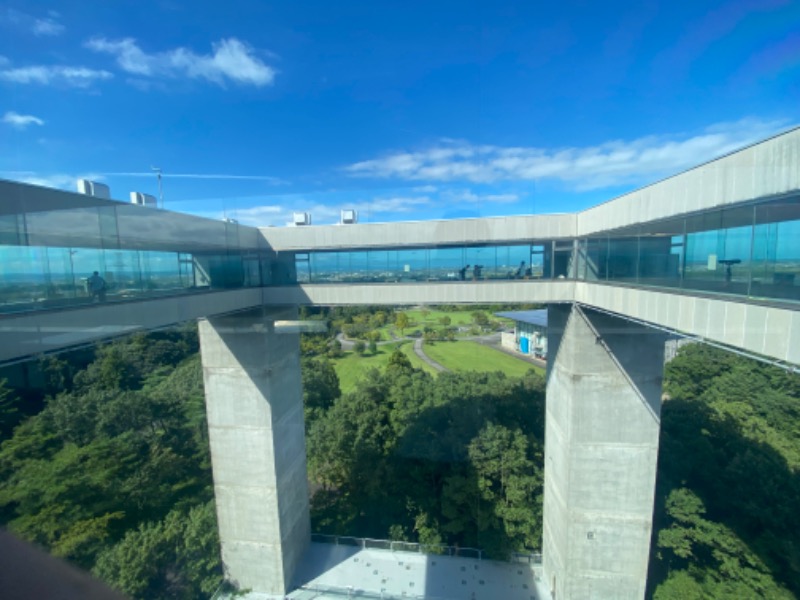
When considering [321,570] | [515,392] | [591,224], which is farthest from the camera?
[515,392]

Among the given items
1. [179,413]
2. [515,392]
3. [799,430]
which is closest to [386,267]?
[515,392]

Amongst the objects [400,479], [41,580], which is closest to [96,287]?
[41,580]

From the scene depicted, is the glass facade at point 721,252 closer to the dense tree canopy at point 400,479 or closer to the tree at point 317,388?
the dense tree canopy at point 400,479

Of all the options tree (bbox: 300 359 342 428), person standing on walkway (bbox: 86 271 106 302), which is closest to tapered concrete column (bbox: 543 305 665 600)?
person standing on walkway (bbox: 86 271 106 302)

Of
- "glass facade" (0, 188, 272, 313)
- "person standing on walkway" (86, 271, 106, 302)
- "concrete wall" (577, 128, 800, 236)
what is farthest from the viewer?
"person standing on walkway" (86, 271, 106, 302)

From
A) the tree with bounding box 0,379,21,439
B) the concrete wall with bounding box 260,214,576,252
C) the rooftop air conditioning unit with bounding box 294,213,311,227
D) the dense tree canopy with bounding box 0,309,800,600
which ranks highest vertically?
the rooftop air conditioning unit with bounding box 294,213,311,227

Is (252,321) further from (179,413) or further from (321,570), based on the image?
(179,413)

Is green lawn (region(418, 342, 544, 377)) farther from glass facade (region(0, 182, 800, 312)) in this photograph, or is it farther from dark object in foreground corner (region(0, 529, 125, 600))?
dark object in foreground corner (region(0, 529, 125, 600))
